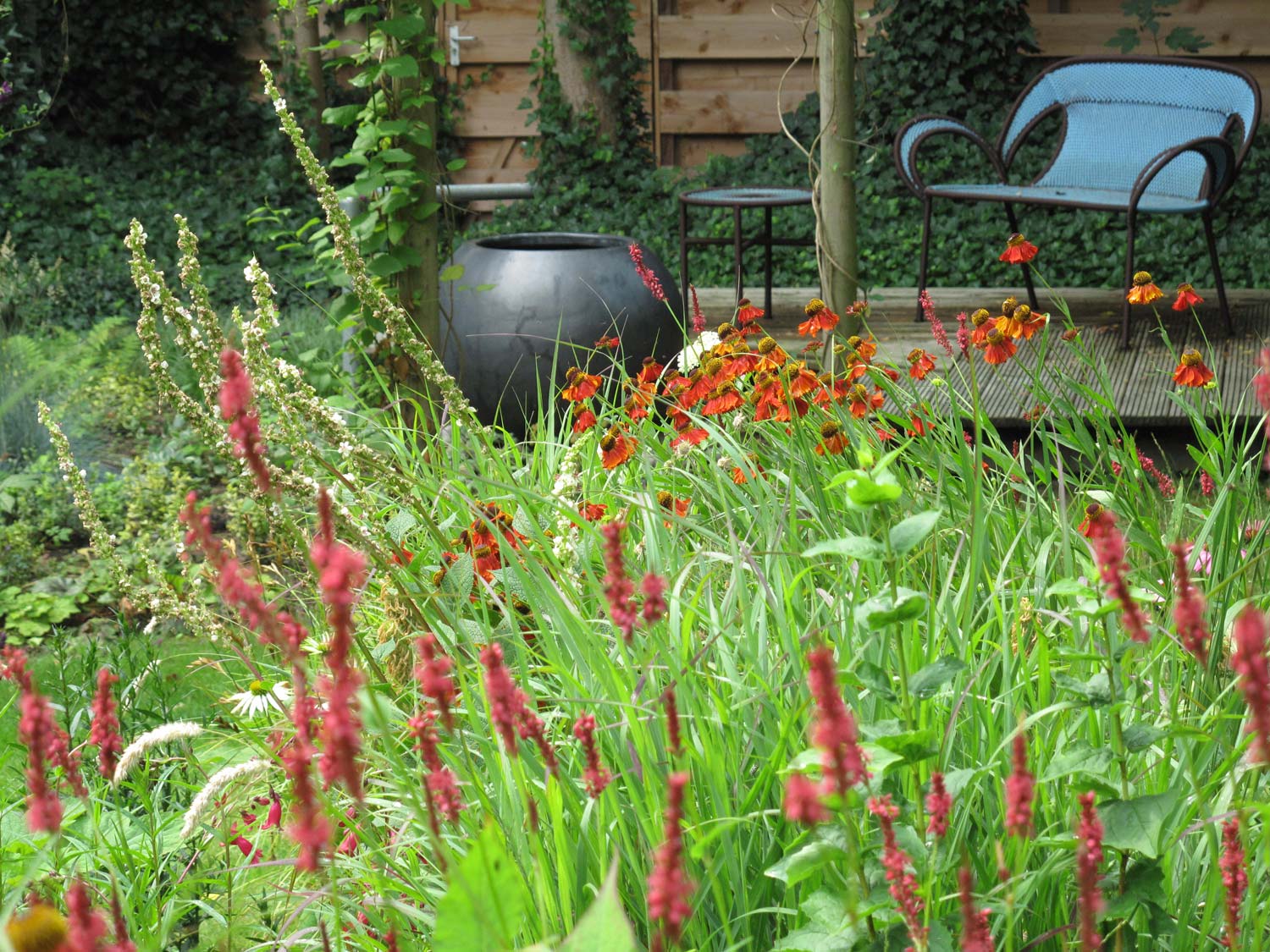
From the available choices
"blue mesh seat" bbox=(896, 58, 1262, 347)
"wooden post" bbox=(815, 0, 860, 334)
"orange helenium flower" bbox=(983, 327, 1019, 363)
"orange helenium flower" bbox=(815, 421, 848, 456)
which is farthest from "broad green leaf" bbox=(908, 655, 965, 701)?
"blue mesh seat" bbox=(896, 58, 1262, 347)

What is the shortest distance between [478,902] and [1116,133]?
666 centimetres

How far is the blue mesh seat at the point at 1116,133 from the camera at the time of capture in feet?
18.6

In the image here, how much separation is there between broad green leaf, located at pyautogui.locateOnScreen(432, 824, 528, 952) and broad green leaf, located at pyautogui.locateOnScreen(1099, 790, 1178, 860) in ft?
1.64

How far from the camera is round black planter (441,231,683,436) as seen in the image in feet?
13.3

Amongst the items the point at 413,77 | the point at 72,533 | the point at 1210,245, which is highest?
the point at 413,77

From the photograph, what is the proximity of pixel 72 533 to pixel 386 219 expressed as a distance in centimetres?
166

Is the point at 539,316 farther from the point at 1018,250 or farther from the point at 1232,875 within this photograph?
the point at 1232,875

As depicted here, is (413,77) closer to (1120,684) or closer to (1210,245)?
(1120,684)

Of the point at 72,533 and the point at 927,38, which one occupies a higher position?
the point at 927,38

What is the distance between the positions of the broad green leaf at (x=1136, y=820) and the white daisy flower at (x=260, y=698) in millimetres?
1167

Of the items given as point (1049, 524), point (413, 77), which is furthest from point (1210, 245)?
point (1049, 524)

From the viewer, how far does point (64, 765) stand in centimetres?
88

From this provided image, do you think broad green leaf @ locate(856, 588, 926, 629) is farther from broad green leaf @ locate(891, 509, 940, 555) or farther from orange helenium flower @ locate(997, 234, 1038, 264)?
orange helenium flower @ locate(997, 234, 1038, 264)

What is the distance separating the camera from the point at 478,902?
0.71 m
